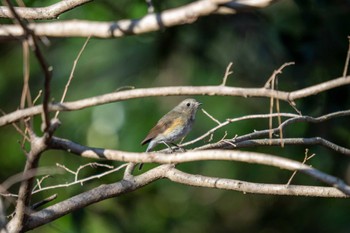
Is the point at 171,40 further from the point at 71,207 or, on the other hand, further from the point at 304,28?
the point at 71,207

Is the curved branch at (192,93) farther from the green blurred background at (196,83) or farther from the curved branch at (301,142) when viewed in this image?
the green blurred background at (196,83)

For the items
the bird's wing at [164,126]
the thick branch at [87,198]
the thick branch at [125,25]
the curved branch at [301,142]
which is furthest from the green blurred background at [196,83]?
the thick branch at [125,25]

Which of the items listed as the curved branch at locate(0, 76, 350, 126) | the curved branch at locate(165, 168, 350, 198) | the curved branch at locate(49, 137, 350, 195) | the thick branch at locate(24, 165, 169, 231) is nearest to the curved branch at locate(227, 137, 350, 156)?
the curved branch at locate(165, 168, 350, 198)

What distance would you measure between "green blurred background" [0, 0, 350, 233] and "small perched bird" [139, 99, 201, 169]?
225cm

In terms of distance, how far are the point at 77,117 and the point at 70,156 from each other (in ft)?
1.71

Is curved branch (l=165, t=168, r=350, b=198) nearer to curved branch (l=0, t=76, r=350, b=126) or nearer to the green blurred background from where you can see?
curved branch (l=0, t=76, r=350, b=126)

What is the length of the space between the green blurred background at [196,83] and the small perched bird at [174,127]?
2245 millimetres

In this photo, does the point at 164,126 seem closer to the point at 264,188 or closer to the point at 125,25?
the point at 264,188

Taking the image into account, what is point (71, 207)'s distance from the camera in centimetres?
448

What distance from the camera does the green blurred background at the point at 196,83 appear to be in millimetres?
9703

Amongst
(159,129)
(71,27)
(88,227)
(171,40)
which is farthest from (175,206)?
(71,27)

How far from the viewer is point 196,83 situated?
1045cm

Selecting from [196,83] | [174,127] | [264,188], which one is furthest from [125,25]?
[196,83]

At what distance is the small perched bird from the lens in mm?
6746
